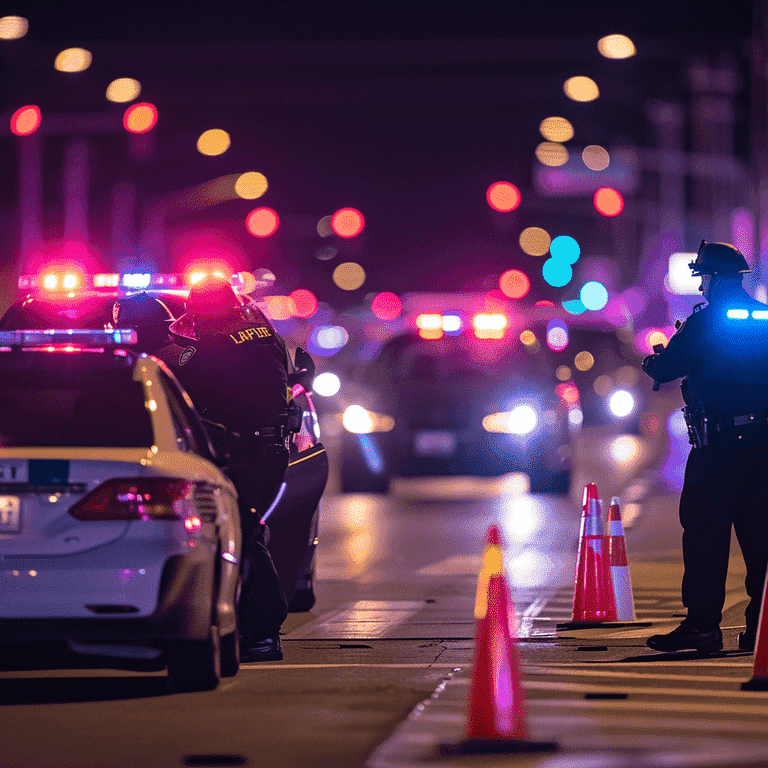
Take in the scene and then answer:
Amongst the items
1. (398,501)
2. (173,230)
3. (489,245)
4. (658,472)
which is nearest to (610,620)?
(398,501)

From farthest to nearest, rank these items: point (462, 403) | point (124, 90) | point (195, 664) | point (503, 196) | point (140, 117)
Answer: point (503, 196) < point (124, 90) < point (140, 117) < point (462, 403) < point (195, 664)

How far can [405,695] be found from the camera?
824 centimetres

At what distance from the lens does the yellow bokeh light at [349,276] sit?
263 ft

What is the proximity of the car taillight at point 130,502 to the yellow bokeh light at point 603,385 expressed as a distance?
38554 mm

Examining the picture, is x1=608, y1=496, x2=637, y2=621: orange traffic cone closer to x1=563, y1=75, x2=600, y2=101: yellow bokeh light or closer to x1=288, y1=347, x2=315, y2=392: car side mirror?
x1=288, y1=347, x2=315, y2=392: car side mirror

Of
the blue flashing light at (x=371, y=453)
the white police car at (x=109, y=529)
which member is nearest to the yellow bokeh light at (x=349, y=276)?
the blue flashing light at (x=371, y=453)

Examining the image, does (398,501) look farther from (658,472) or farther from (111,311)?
(111,311)

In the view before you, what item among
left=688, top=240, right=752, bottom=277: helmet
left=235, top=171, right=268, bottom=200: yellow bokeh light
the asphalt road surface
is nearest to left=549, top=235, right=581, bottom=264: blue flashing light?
left=235, top=171, right=268, bottom=200: yellow bokeh light

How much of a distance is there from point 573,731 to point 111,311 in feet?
18.0

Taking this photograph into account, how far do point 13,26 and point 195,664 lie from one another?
22.1 meters

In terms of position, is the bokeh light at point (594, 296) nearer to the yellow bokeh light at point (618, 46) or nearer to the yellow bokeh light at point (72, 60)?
the yellow bokeh light at point (618, 46)

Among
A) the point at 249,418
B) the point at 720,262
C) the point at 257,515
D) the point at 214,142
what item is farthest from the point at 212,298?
the point at 214,142

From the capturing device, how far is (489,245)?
63.0 m

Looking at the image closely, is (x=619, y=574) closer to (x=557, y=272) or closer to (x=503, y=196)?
(x=503, y=196)
